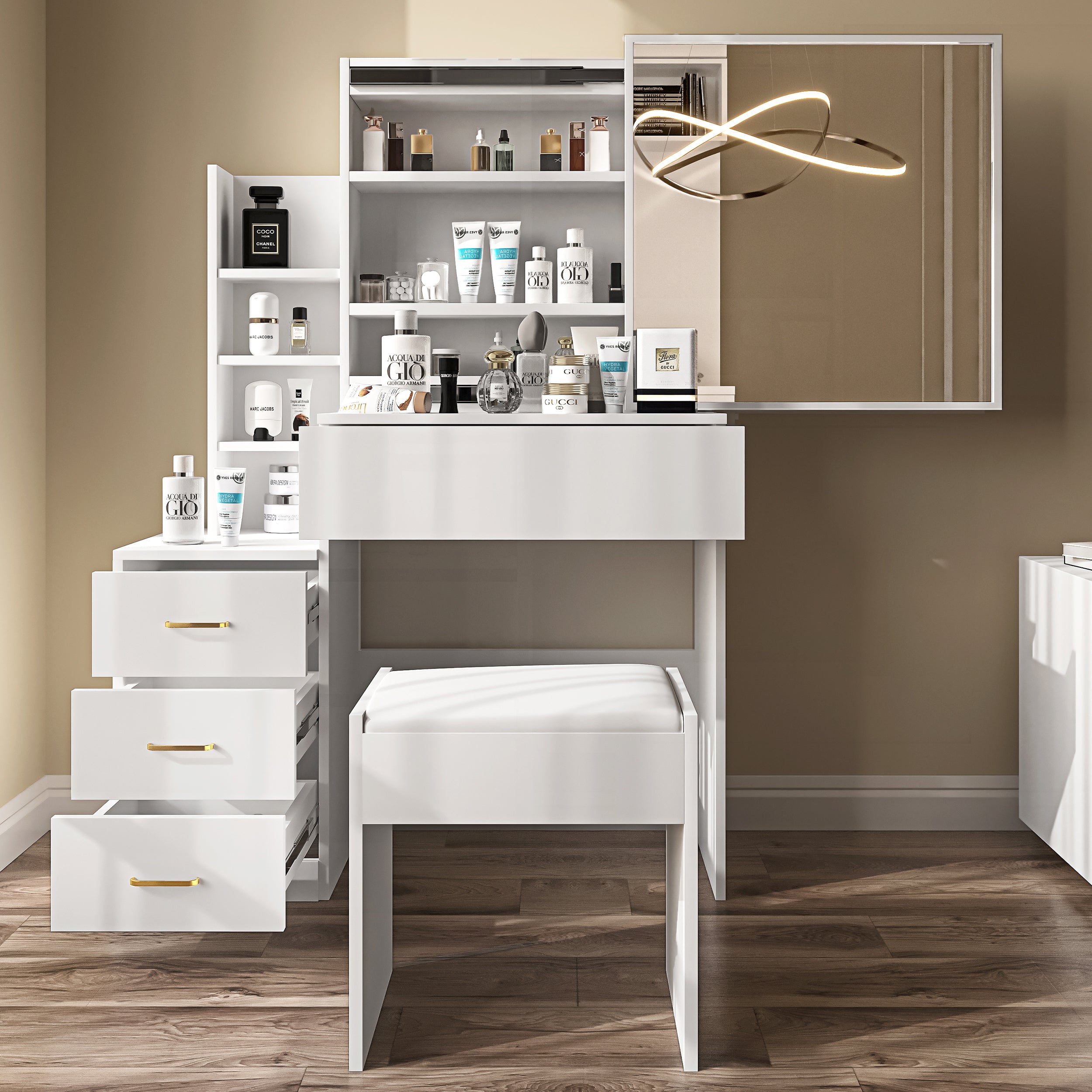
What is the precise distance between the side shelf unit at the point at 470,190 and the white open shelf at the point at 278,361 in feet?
0.27

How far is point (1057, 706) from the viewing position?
2.23m

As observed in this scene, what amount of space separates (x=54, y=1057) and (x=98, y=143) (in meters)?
1.92

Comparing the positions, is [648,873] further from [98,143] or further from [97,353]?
[98,143]

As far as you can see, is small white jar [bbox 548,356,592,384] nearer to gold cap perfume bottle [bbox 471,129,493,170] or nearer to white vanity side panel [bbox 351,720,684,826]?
white vanity side panel [bbox 351,720,684,826]

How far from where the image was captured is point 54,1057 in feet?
4.96

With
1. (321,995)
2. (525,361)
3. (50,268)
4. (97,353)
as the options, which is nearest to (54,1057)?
(321,995)

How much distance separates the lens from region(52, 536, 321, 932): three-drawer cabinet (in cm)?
180

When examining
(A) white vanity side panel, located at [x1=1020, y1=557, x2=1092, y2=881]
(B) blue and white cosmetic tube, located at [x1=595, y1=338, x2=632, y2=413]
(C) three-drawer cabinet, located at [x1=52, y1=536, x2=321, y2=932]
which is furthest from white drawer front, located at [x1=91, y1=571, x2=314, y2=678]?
(A) white vanity side panel, located at [x1=1020, y1=557, x2=1092, y2=881]

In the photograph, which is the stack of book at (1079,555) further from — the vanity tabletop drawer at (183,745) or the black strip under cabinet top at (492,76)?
the vanity tabletop drawer at (183,745)

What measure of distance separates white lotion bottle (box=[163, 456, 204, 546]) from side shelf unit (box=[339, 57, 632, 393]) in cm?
Answer: 40

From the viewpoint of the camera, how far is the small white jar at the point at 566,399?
1747 millimetres

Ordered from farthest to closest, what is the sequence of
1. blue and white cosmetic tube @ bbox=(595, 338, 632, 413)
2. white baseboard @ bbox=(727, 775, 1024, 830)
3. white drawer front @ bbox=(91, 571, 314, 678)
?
white baseboard @ bbox=(727, 775, 1024, 830) → white drawer front @ bbox=(91, 571, 314, 678) → blue and white cosmetic tube @ bbox=(595, 338, 632, 413)

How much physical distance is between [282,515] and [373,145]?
2.74 ft

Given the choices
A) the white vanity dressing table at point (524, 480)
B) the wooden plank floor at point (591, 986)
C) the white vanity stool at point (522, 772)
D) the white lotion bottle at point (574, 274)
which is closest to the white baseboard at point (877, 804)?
the wooden plank floor at point (591, 986)
